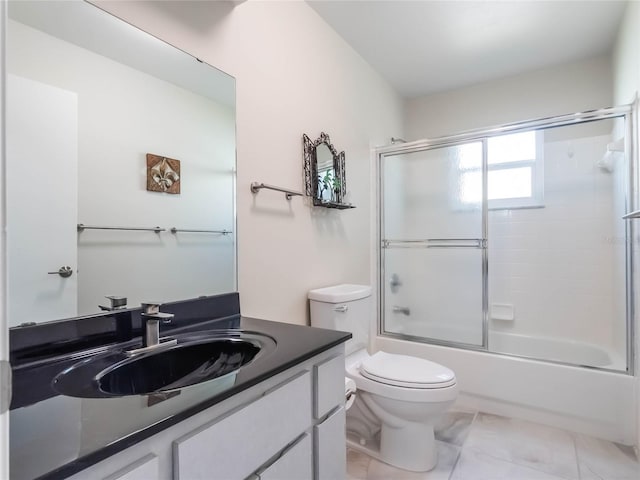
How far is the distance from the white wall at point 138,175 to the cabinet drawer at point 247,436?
597mm

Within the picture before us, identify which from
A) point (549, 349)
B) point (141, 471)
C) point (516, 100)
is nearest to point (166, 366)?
Result: point (141, 471)

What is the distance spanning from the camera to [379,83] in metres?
2.81

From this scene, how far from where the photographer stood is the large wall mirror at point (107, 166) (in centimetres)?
90

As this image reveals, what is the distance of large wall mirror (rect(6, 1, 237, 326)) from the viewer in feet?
2.95

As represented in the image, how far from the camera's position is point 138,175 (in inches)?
46.1

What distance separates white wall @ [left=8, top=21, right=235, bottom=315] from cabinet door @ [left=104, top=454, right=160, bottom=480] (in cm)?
61

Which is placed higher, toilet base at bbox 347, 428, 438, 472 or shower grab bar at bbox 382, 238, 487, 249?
shower grab bar at bbox 382, 238, 487, 249

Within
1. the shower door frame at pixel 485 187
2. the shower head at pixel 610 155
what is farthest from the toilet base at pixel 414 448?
the shower head at pixel 610 155

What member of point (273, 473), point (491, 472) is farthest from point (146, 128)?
point (491, 472)

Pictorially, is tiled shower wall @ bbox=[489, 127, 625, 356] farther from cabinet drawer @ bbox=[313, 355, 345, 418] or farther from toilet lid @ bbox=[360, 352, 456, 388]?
cabinet drawer @ bbox=[313, 355, 345, 418]

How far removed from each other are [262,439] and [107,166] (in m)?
A: 0.92

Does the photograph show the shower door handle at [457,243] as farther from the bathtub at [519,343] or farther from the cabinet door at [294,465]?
the cabinet door at [294,465]

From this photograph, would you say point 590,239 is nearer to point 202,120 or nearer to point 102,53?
point 202,120

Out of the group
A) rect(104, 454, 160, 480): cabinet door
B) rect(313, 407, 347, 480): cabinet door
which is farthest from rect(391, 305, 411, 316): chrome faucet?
rect(104, 454, 160, 480): cabinet door
